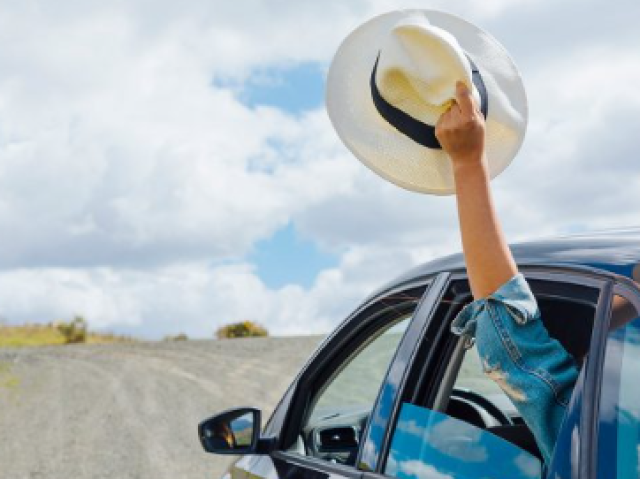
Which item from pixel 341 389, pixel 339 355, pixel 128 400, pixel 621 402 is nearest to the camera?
pixel 621 402

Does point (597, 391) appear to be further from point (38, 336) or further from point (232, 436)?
point (38, 336)

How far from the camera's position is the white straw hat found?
2658mm

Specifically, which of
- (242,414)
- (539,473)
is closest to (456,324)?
(539,473)

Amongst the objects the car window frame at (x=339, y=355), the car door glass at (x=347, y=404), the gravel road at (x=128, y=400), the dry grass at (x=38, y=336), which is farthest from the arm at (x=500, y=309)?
the dry grass at (x=38, y=336)

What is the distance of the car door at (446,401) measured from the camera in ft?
8.95

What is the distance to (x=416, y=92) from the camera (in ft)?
9.15

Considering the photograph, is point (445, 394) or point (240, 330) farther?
point (240, 330)

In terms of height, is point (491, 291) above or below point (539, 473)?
above

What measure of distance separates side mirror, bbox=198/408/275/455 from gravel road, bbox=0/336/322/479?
983 centimetres

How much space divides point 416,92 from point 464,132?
27 centimetres

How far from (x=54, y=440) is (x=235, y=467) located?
506 inches

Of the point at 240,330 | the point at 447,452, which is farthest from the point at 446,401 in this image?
the point at 240,330

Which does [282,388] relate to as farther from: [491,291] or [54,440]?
[491,291]

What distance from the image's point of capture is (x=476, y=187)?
8.35ft
